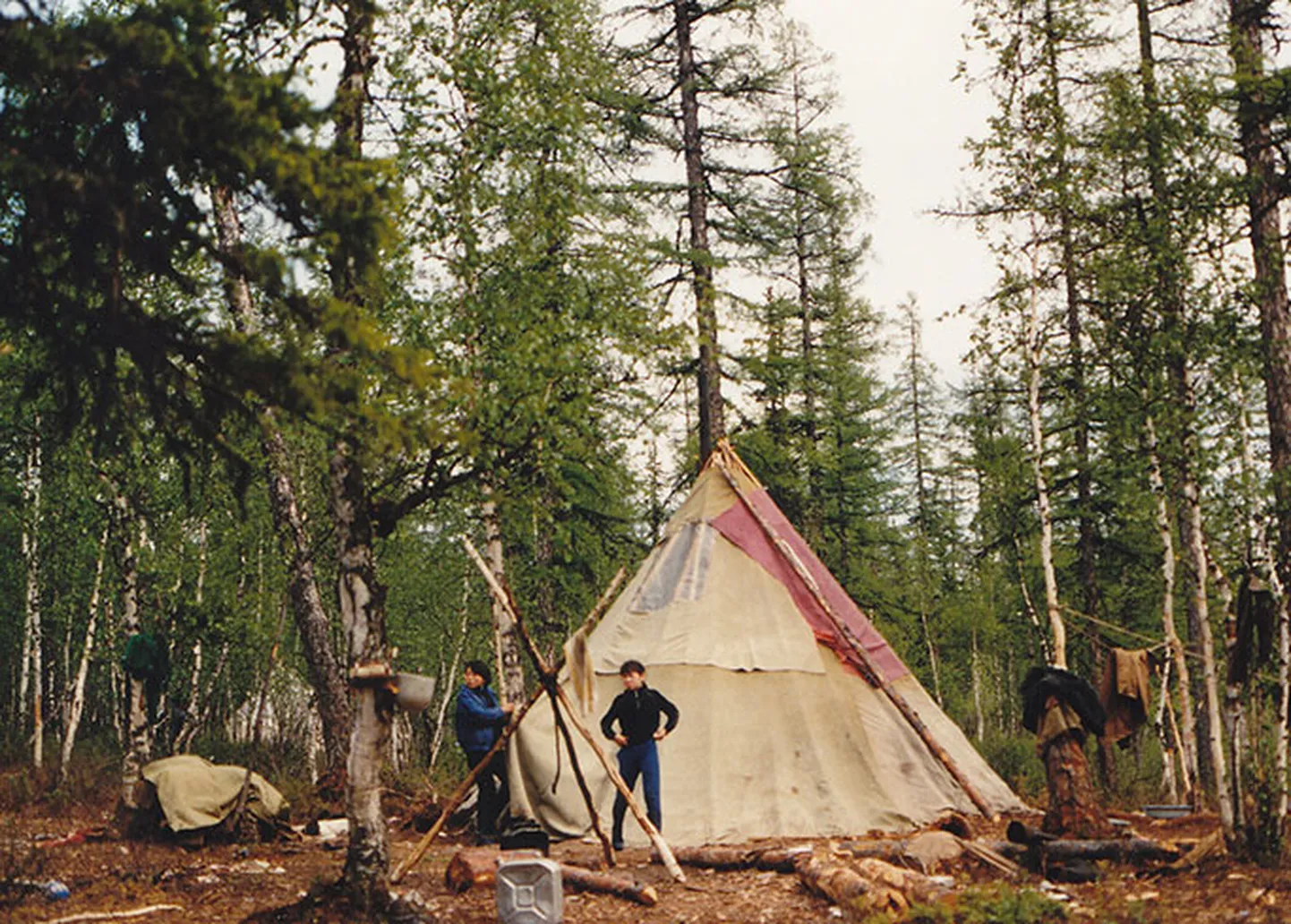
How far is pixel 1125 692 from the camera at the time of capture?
10.3 meters

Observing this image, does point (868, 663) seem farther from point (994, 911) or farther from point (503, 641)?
point (994, 911)

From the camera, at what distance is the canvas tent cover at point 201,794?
35.1 ft

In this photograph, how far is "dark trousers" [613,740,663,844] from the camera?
1022 cm

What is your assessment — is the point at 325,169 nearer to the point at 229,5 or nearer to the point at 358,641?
the point at 229,5

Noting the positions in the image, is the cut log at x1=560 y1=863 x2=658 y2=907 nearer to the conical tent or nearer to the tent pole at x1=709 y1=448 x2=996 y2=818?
the conical tent

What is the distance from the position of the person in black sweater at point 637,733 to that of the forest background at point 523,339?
1.81 m

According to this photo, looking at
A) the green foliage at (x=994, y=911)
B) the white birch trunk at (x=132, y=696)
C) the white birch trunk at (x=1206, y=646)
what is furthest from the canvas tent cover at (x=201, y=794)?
the white birch trunk at (x=1206, y=646)

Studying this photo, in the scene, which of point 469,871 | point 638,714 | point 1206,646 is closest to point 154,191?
point 469,871

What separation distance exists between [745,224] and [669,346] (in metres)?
5.92

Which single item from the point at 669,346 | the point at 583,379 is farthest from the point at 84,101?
the point at 669,346

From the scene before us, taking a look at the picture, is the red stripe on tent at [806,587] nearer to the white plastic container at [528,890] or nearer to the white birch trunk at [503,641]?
the white birch trunk at [503,641]

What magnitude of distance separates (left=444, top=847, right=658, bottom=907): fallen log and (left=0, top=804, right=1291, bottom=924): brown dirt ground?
0.26 ft

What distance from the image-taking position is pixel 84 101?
5.63 meters

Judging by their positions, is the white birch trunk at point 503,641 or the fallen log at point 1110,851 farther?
the white birch trunk at point 503,641
